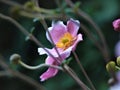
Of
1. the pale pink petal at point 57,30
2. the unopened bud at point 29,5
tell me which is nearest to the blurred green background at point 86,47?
the unopened bud at point 29,5

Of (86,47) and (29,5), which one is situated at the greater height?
(29,5)

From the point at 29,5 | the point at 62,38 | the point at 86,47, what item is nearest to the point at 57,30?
the point at 62,38

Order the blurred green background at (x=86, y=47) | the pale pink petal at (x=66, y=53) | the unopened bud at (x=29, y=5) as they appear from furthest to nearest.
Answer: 1. the blurred green background at (x=86, y=47)
2. the unopened bud at (x=29, y=5)
3. the pale pink petal at (x=66, y=53)


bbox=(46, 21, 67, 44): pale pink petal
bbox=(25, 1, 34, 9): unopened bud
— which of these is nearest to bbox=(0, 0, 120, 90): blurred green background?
bbox=(25, 1, 34, 9): unopened bud

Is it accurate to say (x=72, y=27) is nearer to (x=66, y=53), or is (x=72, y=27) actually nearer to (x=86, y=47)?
(x=66, y=53)

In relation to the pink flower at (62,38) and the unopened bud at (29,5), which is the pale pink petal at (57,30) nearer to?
the pink flower at (62,38)

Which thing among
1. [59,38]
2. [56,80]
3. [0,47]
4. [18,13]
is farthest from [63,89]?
[59,38]

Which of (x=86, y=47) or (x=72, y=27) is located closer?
(x=72, y=27)

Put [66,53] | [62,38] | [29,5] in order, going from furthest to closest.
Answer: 1. [29,5]
2. [62,38]
3. [66,53]
